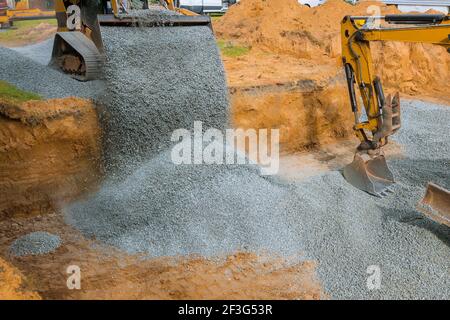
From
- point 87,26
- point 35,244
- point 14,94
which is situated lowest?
point 35,244

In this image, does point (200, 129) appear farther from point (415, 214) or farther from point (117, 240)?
point (415, 214)

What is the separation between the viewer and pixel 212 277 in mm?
4758

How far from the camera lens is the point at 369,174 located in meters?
6.69

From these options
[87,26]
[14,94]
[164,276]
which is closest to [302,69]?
[87,26]

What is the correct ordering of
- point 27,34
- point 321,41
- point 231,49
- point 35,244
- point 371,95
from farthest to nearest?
point 27,34 → point 321,41 → point 231,49 → point 371,95 → point 35,244

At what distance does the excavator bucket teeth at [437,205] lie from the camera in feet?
17.3

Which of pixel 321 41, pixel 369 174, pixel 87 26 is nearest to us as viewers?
pixel 369 174

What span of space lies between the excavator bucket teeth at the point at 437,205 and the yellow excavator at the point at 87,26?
439cm

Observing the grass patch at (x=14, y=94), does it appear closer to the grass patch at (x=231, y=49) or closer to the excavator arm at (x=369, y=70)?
the excavator arm at (x=369, y=70)

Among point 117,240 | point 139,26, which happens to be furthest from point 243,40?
point 117,240

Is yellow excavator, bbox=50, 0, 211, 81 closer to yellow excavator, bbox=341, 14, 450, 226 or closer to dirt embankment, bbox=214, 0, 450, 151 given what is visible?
dirt embankment, bbox=214, 0, 450, 151

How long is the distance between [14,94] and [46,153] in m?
0.94

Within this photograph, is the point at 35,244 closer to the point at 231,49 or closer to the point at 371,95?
the point at 371,95

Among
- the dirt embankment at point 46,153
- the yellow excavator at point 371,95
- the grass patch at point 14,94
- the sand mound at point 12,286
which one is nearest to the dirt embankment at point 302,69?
the yellow excavator at point 371,95
